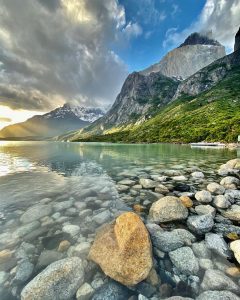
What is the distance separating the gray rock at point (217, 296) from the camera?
4711mm

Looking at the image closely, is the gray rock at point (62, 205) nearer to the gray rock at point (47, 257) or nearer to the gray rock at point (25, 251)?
the gray rock at point (25, 251)

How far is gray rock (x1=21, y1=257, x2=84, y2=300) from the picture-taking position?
5.00m

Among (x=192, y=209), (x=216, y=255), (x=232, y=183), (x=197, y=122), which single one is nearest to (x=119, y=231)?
(x=216, y=255)

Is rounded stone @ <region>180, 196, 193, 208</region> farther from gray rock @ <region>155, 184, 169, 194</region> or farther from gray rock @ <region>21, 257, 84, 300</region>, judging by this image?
gray rock @ <region>21, 257, 84, 300</region>

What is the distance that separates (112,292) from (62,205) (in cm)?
714

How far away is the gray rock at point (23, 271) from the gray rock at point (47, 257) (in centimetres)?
32

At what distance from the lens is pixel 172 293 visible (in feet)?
17.1

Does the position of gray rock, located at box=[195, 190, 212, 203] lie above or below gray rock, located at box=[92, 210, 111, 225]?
above

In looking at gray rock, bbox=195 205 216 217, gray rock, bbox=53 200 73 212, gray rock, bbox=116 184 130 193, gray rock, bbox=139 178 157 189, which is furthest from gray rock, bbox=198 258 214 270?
gray rock, bbox=139 178 157 189

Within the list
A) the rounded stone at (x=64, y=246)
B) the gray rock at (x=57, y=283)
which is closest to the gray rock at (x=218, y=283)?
the gray rock at (x=57, y=283)

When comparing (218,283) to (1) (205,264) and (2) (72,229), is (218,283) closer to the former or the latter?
(1) (205,264)

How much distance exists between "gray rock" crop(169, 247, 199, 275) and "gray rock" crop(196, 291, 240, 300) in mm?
931

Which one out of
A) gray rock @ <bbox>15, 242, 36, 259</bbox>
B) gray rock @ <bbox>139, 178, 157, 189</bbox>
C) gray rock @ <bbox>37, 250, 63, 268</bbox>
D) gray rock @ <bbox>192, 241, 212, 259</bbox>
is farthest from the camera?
gray rock @ <bbox>139, 178, 157, 189</bbox>

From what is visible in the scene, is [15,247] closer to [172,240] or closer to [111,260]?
[111,260]
